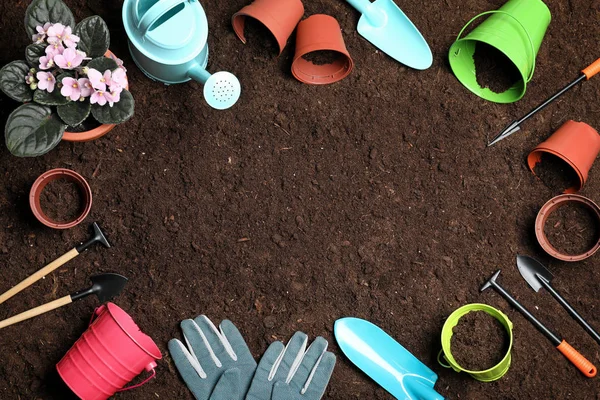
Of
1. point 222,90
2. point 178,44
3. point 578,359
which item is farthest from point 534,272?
point 178,44

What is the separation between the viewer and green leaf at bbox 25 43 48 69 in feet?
6.75

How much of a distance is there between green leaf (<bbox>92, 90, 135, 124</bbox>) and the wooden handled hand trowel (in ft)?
1.72

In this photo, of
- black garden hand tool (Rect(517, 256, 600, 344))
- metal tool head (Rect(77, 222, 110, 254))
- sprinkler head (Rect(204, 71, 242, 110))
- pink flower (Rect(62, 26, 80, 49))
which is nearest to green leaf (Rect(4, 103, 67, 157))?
pink flower (Rect(62, 26, 80, 49))

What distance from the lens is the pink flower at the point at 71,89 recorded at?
2041 mm

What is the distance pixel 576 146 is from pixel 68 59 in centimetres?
165

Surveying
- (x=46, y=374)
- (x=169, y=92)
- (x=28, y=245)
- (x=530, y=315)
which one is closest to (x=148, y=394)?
(x=46, y=374)

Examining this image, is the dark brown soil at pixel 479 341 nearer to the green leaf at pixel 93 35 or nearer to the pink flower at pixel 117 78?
the pink flower at pixel 117 78

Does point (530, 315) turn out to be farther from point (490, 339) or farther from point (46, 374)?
point (46, 374)

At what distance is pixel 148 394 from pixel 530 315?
1303 millimetres

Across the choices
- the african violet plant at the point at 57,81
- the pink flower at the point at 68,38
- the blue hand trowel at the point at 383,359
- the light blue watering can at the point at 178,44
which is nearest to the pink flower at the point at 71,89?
the african violet plant at the point at 57,81

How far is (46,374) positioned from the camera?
229cm

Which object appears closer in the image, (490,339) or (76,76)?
(76,76)

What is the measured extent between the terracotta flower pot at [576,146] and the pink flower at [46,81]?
159 cm

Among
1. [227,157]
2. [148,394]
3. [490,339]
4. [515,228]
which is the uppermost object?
[227,157]
